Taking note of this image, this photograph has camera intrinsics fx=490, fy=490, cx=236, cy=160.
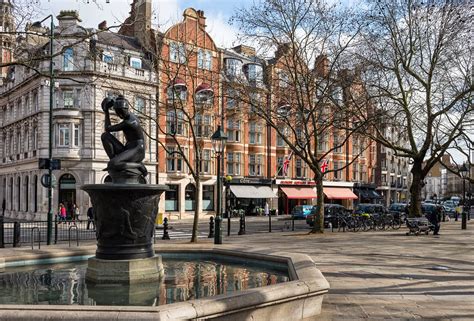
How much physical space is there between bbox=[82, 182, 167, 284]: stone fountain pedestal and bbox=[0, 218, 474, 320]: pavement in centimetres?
338

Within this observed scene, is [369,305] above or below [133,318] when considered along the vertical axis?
below

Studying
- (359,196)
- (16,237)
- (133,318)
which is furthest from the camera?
(359,196)

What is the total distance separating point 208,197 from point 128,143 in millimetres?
38653

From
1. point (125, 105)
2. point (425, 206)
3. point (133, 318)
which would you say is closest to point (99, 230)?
point (125, 105)

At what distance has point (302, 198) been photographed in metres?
55.1

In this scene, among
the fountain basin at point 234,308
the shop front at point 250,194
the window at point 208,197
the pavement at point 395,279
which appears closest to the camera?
the fountain basin at point 234,308

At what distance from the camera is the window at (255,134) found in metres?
51.7

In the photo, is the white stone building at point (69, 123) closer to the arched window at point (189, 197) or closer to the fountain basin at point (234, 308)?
the arched window at point (189, 197)

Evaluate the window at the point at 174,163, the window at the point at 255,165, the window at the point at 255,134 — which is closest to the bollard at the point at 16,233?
the window at the point at 174,163

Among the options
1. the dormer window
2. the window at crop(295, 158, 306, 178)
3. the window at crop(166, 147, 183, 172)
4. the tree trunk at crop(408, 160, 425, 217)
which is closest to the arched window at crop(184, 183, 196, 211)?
the window at crop(166, 147, 183, 172)

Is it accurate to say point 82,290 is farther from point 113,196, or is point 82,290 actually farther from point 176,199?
point 176,199

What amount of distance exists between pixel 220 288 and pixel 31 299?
10.3ft

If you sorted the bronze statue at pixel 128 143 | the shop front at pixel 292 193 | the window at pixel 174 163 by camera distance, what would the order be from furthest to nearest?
1. the shop front at pixel 292 193
2. the window at pixel 174 163
3. the bronze statue at pixel 128 143

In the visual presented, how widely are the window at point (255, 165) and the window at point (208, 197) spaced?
5.32 meters
